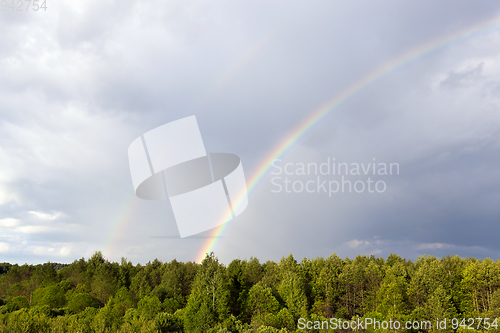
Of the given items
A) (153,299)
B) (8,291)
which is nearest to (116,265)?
(8,291)

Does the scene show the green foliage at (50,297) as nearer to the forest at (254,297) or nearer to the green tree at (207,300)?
the forest at (254,297)

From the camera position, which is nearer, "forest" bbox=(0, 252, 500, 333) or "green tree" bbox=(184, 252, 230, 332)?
"forest" bbox=(0, 252, 500, 333)

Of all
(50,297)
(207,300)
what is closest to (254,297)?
(207,300)

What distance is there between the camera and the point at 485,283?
89.2 metres

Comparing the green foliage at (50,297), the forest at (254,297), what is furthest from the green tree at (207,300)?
the green foliage at (50,297)

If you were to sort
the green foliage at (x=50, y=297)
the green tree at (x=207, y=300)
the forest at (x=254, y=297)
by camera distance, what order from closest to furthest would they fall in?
the forest at (x=254, y=297) → the green tree at (x=207, y=300) → the green foliage at (x=50, y=297)

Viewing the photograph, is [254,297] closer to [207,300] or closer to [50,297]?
[207,300]

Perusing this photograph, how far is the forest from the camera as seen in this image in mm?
70688

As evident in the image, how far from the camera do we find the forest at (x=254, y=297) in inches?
2783

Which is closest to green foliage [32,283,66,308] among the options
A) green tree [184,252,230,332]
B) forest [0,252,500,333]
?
forest [0,252,500,333]

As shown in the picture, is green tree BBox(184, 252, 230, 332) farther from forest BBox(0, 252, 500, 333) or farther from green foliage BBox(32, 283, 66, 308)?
green foliage BBox(32, 283, 66, 308)

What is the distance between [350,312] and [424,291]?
889 inches

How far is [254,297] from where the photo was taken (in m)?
86.3

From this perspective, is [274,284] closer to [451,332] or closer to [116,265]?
[451,332]
